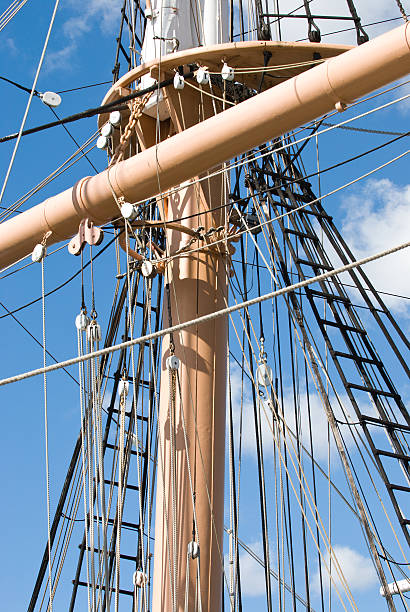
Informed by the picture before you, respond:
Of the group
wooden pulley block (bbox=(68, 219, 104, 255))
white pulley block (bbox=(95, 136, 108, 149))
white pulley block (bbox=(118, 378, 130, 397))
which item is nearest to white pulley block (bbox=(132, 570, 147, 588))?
white pulley block (bbox=(118, 378, 130, 397))

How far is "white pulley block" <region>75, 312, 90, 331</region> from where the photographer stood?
7.23m

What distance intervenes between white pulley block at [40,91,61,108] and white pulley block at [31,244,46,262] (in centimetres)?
110

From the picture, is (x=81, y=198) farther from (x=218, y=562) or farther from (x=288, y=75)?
(x=218, y=562)

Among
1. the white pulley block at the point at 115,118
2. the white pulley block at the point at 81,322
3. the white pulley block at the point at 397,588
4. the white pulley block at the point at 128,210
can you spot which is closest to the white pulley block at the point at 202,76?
the white pulley block at the point at 115,118

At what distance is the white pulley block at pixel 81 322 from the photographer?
723 centimetres

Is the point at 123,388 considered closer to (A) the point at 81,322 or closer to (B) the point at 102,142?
(A) the point at 81,322

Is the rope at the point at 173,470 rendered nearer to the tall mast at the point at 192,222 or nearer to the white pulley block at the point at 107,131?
the tall mast at the point at 192,222

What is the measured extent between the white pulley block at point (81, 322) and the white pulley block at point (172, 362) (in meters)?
0.67

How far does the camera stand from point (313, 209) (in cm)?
892

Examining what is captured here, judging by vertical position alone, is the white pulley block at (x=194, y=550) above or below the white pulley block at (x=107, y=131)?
below

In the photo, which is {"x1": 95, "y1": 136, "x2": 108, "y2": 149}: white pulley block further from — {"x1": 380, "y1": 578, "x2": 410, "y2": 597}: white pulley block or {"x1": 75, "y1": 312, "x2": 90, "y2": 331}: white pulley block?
{"x1": 380, "y1": 578, "x2": 410, "y2": 597}: white pulley block

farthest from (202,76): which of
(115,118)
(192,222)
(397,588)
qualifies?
(397,588)

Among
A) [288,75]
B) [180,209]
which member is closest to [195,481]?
[180,209]

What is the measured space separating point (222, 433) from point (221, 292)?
1.16m
